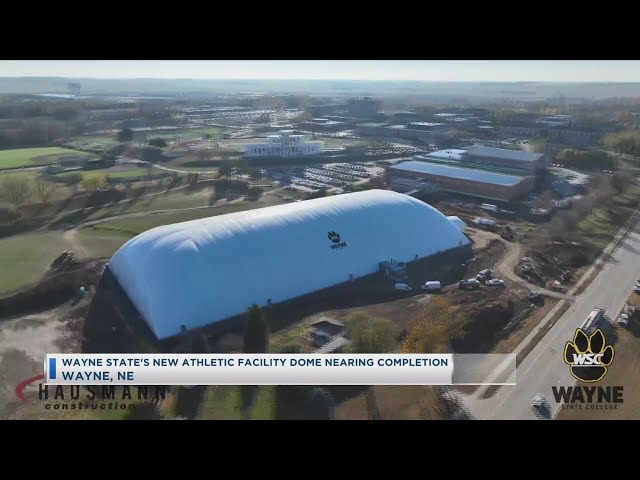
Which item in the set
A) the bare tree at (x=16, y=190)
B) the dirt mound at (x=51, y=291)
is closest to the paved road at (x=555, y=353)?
the dirt mound at (x=51, y=291)

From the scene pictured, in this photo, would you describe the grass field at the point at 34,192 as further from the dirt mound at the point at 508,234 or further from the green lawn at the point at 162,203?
the dirt mound at the point at 508,234

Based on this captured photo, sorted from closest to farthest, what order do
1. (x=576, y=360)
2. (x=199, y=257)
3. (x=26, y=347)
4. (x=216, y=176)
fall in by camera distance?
1. (x=576, y=360)
2. (x=26, y=347)
3. (x=199, y=257)
4. (x=216, y=176)

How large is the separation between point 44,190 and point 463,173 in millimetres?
21052

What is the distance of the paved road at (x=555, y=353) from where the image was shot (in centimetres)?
848

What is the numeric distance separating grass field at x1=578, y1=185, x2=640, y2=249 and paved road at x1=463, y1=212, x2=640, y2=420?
193cm

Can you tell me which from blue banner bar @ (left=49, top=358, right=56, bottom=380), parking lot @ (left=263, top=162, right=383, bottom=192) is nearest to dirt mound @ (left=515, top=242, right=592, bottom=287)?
parking lot @ (left=263, top=162, right=383, bottom=192)

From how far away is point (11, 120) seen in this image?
36250 mm

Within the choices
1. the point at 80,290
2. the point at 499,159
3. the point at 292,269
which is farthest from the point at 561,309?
the point at 499,159

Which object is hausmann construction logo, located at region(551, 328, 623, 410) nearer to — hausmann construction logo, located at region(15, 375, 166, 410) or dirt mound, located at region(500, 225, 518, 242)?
hausmann construction logo, located at region(15, 375, 166, 410)

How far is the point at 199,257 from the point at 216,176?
16350 millimetres

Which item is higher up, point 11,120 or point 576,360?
point 11,120

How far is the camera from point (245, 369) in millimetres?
7656

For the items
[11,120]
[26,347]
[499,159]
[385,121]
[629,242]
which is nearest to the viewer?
[26,347]

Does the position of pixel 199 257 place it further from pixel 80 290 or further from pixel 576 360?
pixel 576 360
